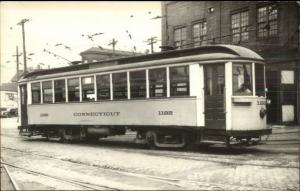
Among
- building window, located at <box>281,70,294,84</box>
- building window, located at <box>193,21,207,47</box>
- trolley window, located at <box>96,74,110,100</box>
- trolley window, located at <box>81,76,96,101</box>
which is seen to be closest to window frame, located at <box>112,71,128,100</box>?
trolley window, located at <box>96,74,110,100</box>

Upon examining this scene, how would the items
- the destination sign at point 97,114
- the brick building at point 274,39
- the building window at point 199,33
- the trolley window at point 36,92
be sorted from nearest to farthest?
the destination sign at point 97,114 → the trolley window at point 36,92 → the brick building at point 274,39 → the building window at point 199,33

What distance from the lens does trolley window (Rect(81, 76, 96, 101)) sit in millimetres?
16375

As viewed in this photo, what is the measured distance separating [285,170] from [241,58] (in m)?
3.99

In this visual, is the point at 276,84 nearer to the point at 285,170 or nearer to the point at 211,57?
the point at 211,57

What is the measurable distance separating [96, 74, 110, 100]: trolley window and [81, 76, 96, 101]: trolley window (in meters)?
0.32

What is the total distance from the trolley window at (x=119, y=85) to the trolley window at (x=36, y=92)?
5.10 metres

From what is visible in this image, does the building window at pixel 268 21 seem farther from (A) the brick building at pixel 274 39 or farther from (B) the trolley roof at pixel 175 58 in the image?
(B) the trolley roof at pixel 175 58

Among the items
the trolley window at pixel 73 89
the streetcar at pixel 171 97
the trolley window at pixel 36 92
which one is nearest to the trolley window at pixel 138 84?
the streetcar at pixel 171 97

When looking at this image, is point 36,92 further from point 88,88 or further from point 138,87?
point 138,87

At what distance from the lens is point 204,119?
13102 mm

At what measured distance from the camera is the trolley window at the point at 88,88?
16375 millimetres

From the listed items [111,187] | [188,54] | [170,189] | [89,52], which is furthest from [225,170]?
[89,52]

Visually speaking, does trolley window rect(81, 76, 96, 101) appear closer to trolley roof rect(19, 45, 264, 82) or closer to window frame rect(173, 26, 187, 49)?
Result: trolley roof rect(19, 45, 264, 82)

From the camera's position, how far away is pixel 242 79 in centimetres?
1293
